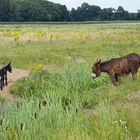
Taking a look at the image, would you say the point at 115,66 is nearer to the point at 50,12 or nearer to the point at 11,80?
the point at 11,80

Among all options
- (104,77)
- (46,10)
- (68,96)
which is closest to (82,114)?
(68,96)

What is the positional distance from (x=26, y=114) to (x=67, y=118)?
65 centimetres

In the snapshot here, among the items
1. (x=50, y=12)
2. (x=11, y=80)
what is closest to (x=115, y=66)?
(x=11, y=80)

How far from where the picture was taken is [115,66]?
12836 millimetres

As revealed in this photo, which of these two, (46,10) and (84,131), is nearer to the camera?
(84,131)

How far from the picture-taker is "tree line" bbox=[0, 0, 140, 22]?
91.8 metres

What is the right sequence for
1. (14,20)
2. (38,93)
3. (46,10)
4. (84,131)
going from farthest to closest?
(46,10) → (14,20) → (38,93) → (84,131)

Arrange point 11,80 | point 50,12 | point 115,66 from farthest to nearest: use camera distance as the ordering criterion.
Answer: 1. point 50,12
2. point 11,80
3. point 115,66

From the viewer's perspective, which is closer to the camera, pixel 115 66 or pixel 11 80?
pixel 115 66

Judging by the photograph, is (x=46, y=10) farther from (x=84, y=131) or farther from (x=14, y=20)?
(x=84, y=131)

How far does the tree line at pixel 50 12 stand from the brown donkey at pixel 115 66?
76468 millimetres

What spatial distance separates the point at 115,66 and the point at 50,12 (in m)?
90.5

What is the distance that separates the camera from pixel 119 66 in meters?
12.9

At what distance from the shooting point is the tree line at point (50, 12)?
301ft
